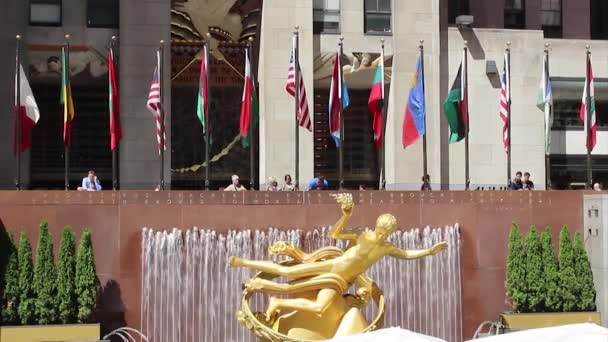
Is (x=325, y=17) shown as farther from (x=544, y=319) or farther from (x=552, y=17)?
(x=544, y=319)

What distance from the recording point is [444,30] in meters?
A: 33.4

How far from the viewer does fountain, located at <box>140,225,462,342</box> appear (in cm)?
2327

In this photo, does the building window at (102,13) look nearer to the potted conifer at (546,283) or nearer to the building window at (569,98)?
the building window at (569,98)

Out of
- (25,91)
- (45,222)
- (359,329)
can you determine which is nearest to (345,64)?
(25,91)

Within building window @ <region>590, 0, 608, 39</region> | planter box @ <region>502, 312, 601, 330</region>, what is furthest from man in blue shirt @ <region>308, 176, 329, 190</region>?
building window @ <region>590, 0, 608, 39</region>

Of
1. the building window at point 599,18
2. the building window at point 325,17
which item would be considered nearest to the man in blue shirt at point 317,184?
the building window at point 325,17

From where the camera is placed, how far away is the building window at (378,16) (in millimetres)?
32844

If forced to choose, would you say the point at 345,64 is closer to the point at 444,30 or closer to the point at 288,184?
the point at 444,30

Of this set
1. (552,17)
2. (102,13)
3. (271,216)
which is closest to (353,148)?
(102,13)

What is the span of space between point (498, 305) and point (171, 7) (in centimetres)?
1478

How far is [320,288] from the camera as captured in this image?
18.3m

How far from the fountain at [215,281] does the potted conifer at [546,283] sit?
1.69 m

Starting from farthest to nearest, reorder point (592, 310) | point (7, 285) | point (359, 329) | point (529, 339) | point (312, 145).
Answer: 1. point (312, 145)
2. point (592, 310)
3. point (7, 285)
4. point (359, 329)
5. point (529, 339)

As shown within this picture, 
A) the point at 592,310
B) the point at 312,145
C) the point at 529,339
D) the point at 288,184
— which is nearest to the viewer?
the point at 529,339
